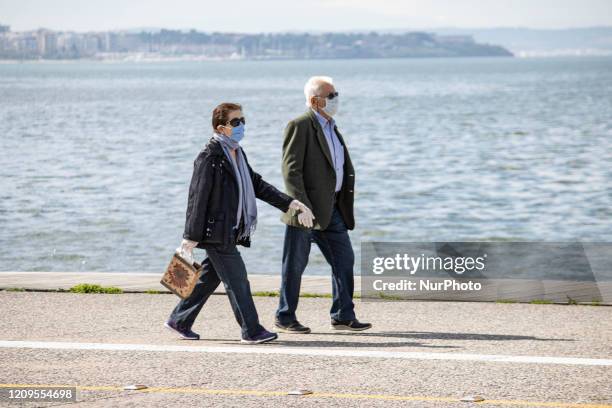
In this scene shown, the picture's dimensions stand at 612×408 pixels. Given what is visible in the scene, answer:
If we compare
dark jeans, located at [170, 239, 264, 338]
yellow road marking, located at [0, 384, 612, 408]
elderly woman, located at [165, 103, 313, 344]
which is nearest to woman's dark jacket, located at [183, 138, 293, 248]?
elderly woman, located at [165, 103, 313, 344]

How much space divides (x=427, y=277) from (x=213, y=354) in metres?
3.14

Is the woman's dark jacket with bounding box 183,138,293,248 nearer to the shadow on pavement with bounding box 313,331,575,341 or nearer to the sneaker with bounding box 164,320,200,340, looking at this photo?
the sneaker with bounding box 164,320,200,340

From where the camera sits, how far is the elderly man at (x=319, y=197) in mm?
8461

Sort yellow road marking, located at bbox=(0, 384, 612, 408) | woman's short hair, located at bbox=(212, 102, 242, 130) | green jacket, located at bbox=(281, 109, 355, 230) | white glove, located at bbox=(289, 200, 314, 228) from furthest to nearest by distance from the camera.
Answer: green jacket, located at bbox=(281, 109, 355, 230), white glove, located at bbox=(289, 200, 314, 228), woman's short hair, located at bbox=(212, 102, 242, 130), yellow road marking, located at bbox=(0, 384, 612, 408)

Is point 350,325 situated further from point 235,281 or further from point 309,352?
point 235,281

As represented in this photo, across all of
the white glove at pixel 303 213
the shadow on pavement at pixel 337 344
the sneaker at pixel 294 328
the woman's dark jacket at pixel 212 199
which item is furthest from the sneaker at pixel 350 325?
the woman's dark jacket at pixel 212 199

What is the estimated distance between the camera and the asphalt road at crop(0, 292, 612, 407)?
261 inches

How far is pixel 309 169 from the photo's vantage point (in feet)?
27.9

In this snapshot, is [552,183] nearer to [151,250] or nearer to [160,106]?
[151,250]

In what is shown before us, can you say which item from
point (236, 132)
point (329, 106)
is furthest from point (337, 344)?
point (329, 106)

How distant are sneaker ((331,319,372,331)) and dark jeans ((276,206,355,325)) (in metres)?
0.03

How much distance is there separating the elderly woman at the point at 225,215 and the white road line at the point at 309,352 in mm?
259

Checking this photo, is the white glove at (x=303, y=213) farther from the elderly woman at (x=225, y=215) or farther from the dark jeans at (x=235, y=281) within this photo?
the dark jeans at (x=235, y=281)

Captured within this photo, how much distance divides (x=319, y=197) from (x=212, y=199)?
91cm
